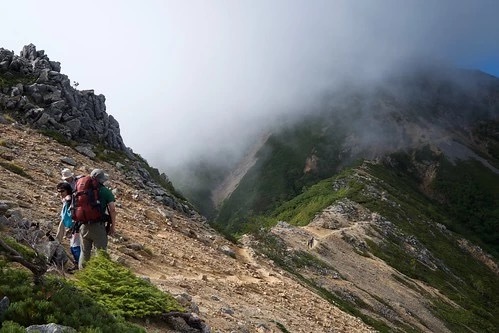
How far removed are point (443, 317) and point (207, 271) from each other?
54.9 meters

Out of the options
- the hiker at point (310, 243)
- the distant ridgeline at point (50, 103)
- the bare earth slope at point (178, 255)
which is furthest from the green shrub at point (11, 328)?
the hiker at point (310, 243)

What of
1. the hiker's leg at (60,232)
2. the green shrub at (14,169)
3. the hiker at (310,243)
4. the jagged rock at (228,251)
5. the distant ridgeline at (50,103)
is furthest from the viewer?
the hiker at (310,243)

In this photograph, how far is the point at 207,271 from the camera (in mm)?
19719

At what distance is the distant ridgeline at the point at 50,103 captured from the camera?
29.7 meters

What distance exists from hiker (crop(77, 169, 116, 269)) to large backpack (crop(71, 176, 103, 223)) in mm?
101

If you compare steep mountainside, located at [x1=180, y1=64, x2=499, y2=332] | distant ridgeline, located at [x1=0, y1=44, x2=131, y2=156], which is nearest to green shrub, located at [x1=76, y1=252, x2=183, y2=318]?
distant ridgeline, located at [x1=0, y1=44, x2=131, y2=156]

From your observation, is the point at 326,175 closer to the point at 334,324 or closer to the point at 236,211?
the point at 236,211

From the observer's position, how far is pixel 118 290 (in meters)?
10.2

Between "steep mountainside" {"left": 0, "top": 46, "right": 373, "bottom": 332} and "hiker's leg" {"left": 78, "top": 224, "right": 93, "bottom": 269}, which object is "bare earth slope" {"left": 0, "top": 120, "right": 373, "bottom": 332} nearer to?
"steep mountainside" {"left": 0, "top": 46, "right": 373, "bottom": 332}

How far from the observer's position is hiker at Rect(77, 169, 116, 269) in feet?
39.4

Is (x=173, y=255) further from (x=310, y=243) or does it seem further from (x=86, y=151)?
(x=310, y=243)

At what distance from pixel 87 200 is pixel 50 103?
74.6 feet

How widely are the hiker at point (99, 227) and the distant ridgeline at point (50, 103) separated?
757 inches

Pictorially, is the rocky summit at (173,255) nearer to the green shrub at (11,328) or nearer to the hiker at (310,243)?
the green shrub at (11,328)
